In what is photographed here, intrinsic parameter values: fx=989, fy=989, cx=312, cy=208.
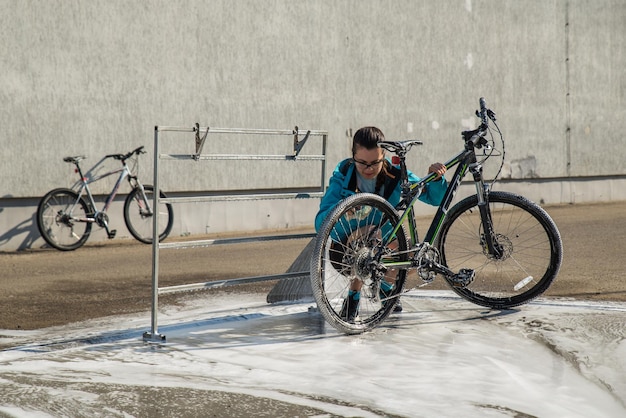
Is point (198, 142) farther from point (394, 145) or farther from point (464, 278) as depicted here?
point (464, 278)

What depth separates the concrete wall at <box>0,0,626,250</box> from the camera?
36.7 feet

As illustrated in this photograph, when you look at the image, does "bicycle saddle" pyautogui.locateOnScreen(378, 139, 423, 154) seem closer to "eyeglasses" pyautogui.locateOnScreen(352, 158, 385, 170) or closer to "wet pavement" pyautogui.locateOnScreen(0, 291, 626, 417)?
"eyeglasses" pyautogui.locateOnScreen(352, 158, 385, 170)

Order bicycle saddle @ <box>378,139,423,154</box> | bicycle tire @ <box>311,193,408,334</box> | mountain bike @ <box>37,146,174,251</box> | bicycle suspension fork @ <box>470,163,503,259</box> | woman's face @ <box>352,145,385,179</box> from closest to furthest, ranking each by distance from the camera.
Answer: bicycle tire @ <box>311,193,408,334</box> < bicycle saddle @ <box>378,139,423,154</box> < woman's face @ <box>352,145,385,179</box> < bicycle suspension fork @ <box>470,163,503,259</box> < mountain bike @ <box>37,146,174,251</box>

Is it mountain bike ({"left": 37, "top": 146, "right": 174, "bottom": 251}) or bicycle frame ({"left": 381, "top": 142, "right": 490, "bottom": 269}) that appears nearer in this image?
bicycle frame ({"left": 381, "top": 142, "right": 490, "bottom": 269})

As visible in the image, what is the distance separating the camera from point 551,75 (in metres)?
17.5

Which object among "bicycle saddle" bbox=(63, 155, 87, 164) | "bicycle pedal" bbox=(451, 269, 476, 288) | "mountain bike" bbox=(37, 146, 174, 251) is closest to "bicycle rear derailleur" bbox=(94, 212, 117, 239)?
"mountain bike" bbox=(37, 146, 174, 251)

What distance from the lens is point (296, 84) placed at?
13531mm

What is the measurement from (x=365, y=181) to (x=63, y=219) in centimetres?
635

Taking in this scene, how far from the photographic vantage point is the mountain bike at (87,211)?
36.2ft

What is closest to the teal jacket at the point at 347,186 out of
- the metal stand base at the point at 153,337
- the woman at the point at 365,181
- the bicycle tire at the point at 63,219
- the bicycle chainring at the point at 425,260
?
the woman at the point at 365,181

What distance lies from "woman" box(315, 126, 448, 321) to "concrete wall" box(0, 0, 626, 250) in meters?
6.46

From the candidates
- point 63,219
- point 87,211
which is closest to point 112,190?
point 87,211

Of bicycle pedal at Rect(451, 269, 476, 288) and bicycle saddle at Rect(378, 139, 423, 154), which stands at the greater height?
bicycle saddle at Rect(378, 139, 423, 154)

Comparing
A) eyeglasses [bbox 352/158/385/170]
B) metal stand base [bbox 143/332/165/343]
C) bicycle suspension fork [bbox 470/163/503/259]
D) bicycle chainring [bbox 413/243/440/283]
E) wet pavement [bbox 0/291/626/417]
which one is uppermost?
eyeglasses [bbox 352/158/385/170]
